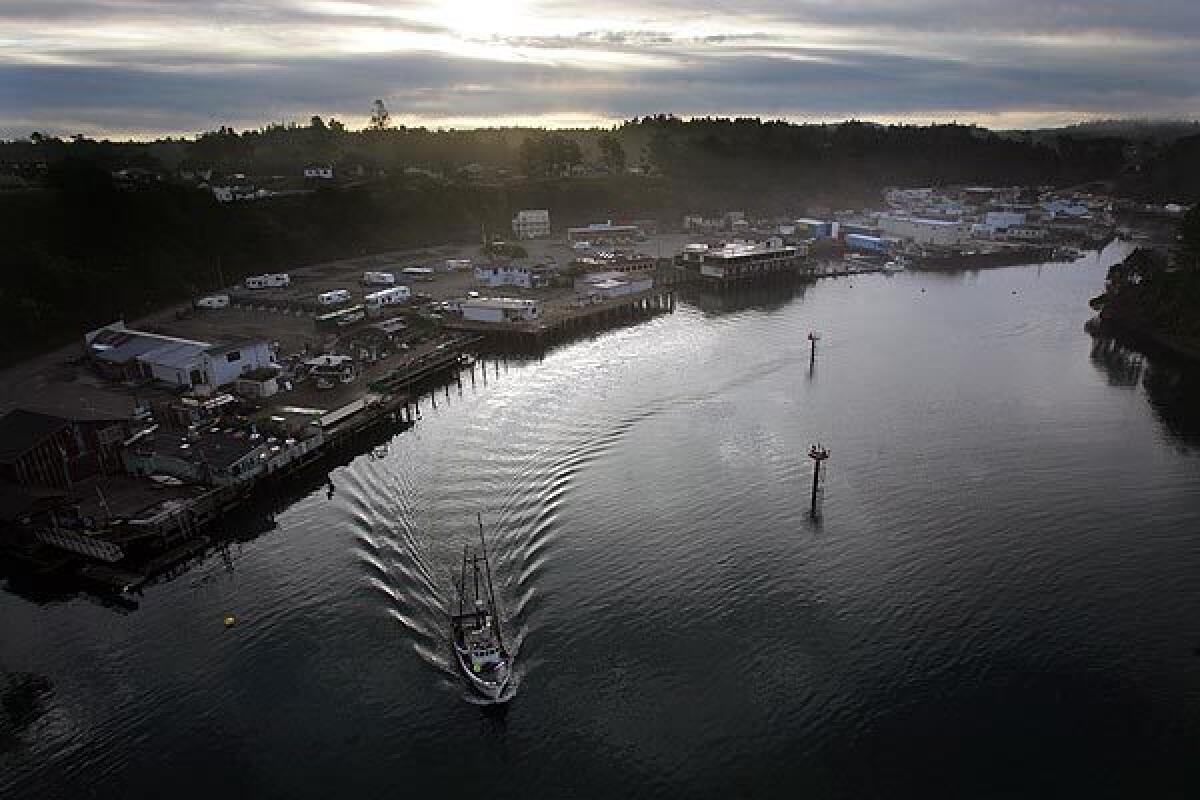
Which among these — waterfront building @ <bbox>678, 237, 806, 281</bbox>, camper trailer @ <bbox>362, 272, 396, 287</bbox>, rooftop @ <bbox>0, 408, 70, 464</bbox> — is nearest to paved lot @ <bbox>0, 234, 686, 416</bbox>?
camper trailer @ <bbox>362, 272, 396, 287</bbox>

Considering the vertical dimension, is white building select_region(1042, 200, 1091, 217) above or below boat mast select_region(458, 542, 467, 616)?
above

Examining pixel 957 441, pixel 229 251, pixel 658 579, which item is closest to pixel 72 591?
pixel 658 579

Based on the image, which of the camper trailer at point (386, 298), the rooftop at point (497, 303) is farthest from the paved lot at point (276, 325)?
the camper trailer at point (386, 298)

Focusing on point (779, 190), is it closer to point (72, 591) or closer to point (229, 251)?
point (229, 251)

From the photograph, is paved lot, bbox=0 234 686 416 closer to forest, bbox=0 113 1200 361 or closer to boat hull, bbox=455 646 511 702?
forest, bbox=0 113 1200 361

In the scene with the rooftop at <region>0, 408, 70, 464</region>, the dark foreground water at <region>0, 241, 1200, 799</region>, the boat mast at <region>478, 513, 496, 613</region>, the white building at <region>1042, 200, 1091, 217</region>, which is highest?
the white building at <region>1042, 200, 1091, 217</region>

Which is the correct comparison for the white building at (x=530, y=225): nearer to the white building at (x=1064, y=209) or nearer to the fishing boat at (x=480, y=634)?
the fishing boat at (x=480, y=634)

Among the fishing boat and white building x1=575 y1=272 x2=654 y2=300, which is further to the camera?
white building x1=575 y1=272 x2=654 y2=300
